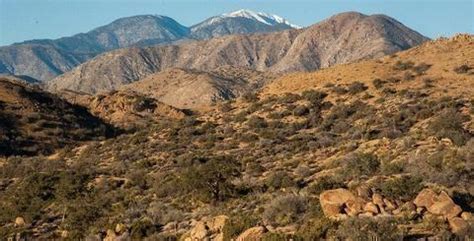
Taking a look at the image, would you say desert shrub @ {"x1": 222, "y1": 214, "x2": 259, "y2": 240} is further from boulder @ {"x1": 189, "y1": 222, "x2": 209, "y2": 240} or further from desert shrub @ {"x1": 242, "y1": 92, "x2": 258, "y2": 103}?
desert shrub @ {"x1": 242, "y1": 92, "x2": 258, "y2": 103}

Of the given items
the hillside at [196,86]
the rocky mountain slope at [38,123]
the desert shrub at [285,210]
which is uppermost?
the desert shrub at [285,210]

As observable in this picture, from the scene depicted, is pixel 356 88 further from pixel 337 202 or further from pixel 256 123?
pixel 337 202

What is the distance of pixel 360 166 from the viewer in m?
27.6

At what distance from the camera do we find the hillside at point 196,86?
14275 cm

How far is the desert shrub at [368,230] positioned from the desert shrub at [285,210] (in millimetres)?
2658

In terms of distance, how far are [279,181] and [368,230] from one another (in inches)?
450

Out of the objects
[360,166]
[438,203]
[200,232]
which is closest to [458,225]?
[438,203]

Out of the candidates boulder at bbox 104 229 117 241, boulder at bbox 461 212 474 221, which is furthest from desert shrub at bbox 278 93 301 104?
boulder at bbox 461 212 474 221

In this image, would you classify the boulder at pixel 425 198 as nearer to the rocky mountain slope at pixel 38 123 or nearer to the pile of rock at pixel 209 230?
the pile of rock at pixel 209 230

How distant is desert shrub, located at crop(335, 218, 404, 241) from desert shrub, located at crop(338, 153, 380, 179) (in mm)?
9013

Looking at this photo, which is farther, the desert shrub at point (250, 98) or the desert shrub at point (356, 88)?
the desert shrub at point (250, 98)

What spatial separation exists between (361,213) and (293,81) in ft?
129

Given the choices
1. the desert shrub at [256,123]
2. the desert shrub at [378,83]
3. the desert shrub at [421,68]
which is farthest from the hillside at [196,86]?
the desert shrub at [256,123]

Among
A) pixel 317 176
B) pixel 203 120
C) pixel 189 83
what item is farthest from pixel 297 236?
pixel 189 83
